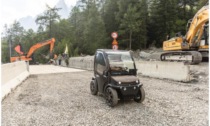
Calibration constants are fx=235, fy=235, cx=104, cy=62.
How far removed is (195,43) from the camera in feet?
63.7

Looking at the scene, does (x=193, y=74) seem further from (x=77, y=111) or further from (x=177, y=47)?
(x=77, y=111)

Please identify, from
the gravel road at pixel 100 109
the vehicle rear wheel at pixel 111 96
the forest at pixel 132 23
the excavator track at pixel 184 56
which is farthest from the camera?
the forest at pixel 132 23

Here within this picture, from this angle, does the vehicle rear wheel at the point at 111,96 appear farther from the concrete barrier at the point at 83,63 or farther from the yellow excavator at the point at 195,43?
the concrete barrier at the point at 83,63

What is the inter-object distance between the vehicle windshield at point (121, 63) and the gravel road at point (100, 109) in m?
1.10

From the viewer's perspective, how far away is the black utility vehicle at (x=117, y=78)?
296 inches

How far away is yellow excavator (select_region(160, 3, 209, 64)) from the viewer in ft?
57.8

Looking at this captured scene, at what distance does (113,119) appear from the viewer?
6.31 m

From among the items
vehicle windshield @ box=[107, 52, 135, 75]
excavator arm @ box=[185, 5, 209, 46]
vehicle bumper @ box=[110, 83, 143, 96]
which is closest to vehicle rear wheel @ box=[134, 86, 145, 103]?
vehicle bumper @ box=[110, 83, 143, 96]

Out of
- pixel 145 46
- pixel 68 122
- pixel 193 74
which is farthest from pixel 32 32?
pixel 68 122

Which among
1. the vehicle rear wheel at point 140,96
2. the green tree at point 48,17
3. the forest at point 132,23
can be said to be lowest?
the vehicle rear wheel at point 140,96

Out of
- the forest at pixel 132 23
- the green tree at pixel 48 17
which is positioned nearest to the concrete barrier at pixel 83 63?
the forest at pixel 132 23

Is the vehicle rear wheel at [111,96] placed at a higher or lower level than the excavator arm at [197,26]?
lower

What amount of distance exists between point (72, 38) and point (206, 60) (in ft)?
152

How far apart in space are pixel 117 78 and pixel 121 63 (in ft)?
2.24
